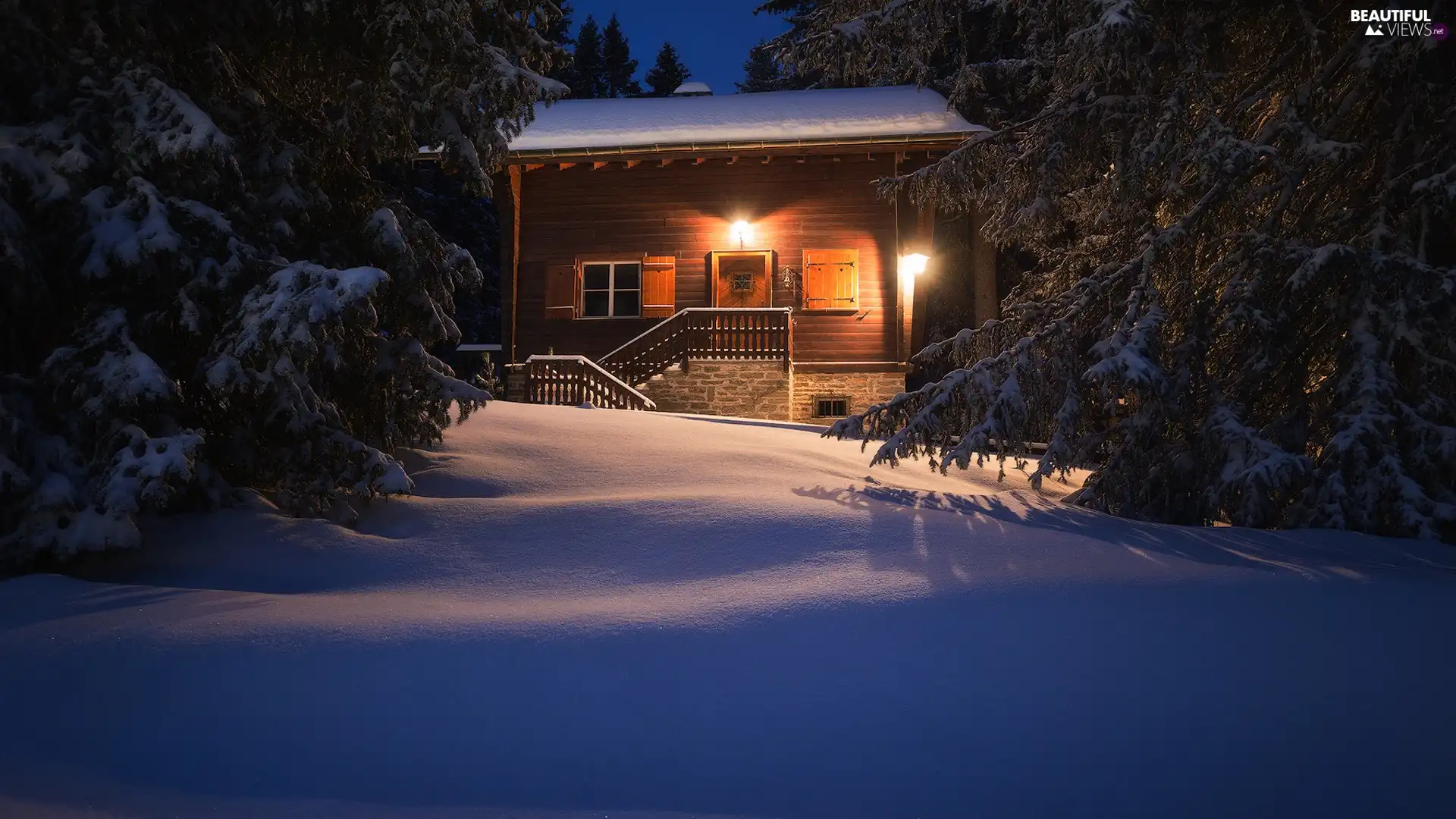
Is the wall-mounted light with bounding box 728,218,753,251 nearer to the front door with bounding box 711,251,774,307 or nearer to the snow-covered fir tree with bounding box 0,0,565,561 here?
the front door with bounding box 711,251,774,307

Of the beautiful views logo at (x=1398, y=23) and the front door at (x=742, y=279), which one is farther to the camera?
the front door at (x=742, y=279)

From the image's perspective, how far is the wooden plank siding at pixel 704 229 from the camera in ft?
56.1

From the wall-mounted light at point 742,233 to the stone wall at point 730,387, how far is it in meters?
3.03

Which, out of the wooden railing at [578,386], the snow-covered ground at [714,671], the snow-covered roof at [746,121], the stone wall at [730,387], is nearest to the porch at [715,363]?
the stone wall at [730,387]

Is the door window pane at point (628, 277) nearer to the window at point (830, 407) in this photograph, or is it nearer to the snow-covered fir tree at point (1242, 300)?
the window at point (830, 407)

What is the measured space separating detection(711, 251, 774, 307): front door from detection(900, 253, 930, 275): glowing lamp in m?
2.58

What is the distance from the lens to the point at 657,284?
1744cm

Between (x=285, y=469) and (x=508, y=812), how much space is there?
3.19 m

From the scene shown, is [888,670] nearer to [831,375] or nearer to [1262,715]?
[1262,715]

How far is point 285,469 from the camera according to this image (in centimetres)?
520

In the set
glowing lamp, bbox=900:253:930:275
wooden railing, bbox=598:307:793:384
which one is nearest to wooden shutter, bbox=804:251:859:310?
glowing lamp, bbox=900:253:930:275

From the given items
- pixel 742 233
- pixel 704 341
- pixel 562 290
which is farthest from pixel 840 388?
pixel 562 290

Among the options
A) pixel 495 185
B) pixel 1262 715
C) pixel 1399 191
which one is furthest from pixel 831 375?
pixel 1262 715

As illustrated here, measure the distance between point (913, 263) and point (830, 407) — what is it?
3.26m
